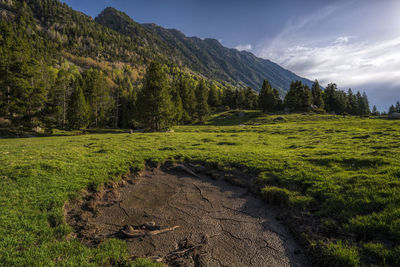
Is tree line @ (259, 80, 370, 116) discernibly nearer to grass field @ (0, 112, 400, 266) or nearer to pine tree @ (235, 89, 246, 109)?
pine tree @ (235, 89, 246, 109)

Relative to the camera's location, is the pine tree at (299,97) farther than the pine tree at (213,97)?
No

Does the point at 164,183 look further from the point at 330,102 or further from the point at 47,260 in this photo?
the point at 330,102

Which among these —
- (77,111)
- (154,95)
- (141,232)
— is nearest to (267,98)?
(154,95)

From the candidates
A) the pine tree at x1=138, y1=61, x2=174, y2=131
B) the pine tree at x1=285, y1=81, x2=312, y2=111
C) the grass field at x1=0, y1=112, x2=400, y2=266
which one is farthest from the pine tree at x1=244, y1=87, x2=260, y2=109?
the grass field at x1=0, y1=112, x2=400, y2=266

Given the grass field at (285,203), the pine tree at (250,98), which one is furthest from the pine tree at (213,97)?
the grass field at (285,203)

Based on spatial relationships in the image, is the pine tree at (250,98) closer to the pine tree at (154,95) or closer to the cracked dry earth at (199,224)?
the pine tree at (154,95)

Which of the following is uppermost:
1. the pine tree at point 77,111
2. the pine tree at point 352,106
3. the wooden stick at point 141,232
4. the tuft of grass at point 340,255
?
the pine tree at point 352,106

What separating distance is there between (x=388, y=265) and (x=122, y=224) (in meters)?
8.37

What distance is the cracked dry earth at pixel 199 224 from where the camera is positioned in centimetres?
536

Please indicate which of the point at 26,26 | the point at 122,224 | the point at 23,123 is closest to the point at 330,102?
the point at 122,224

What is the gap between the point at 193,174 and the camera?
1179cm

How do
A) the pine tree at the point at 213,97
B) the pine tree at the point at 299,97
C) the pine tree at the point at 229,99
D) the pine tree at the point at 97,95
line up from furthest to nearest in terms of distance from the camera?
the pine tree at the point at 229,99
the pine tree at the point at 213,97
the pine tree at the point at 299,97
the pine tree at the point at 97,95

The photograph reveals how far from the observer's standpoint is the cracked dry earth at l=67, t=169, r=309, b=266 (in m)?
5.36

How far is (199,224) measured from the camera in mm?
6887
